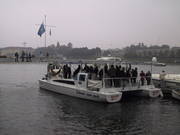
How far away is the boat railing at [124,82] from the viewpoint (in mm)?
20017

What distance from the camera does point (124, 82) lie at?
20859mm

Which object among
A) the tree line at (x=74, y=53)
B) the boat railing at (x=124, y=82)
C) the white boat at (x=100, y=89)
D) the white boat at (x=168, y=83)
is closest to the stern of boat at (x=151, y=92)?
the white boat at (x=100, y=89)

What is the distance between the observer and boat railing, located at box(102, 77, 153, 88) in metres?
20.0

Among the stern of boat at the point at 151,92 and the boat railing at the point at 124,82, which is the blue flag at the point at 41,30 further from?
the stern of boat at the point at 151,92

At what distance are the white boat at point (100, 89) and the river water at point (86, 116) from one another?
0.55 m

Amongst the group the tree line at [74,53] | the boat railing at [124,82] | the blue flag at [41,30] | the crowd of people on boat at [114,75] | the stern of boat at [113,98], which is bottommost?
the stern of boat at [113,98]

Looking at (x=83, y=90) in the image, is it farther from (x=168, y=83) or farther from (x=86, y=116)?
(x=168, y=83)

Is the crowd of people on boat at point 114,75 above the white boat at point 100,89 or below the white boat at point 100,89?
above

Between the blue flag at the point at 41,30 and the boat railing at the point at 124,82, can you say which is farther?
the blue flag at the point at 41,30

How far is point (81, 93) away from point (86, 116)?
5048 mm

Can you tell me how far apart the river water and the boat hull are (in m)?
0.47

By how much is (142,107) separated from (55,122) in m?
7.02

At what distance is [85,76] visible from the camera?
20.6m

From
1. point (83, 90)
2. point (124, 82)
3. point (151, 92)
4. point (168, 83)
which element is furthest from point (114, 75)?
point (168, 83)
